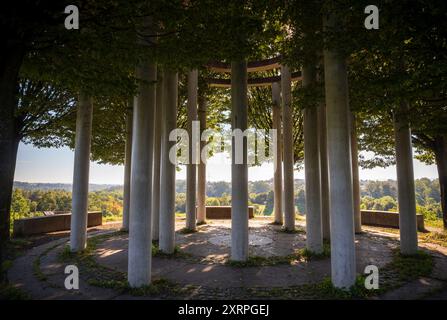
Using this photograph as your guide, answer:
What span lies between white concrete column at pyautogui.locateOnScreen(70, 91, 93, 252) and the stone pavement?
75 cm

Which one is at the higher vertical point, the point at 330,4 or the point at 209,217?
the point at 330,4

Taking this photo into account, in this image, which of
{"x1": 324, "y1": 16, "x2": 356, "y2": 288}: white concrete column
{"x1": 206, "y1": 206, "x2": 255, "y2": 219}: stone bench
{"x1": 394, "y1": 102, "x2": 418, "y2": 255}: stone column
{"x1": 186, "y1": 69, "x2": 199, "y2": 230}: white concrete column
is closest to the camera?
{"x1": 324, "y1": 16, "x2": 356, "y2": 288}: white concrete column

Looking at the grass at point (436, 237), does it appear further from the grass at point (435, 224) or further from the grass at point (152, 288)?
the grass at point (152, 288)

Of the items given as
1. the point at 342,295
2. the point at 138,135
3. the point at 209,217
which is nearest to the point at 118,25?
the point at 138,135

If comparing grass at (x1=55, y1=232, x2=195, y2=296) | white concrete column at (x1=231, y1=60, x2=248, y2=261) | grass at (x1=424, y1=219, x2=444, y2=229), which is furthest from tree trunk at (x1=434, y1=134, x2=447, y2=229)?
grass at (x1=55, y1=232, x2=195, y2=296)

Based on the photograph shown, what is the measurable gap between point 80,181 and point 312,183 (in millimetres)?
8196

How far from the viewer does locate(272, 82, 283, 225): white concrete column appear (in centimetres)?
1784

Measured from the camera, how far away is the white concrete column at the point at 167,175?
32.2ft

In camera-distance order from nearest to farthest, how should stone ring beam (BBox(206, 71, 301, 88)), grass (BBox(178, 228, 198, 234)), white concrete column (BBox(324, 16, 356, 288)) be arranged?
white concrete column (BBox(324, 16, 356, 288))
grass (BBox(178, 228, 198, 234))
stone ring beam (BBox(206, 71, 301, 88))

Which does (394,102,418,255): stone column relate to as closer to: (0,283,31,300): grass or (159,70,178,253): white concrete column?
(159,70,178,253): white concrete column
